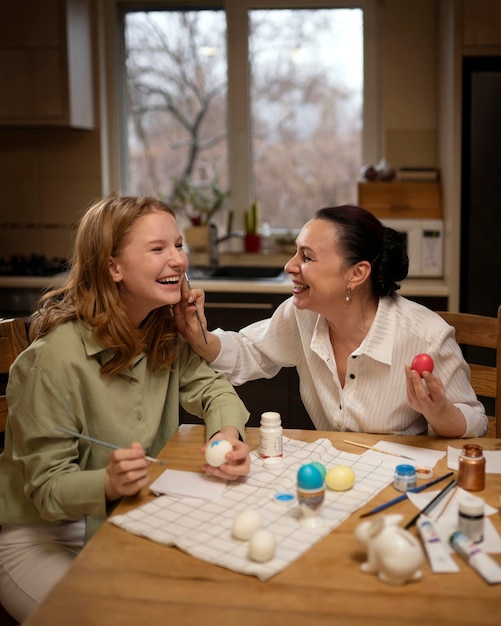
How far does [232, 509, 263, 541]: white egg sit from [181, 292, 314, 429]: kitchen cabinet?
7.18 ft

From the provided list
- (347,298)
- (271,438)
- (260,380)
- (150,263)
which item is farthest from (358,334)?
(260,380)

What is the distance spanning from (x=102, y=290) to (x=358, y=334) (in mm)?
647

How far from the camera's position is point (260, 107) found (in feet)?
13.9

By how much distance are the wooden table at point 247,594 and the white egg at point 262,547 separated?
34 millimetres

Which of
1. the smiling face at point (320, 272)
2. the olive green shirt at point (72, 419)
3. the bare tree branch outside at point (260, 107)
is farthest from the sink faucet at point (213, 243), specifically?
the olive green shirt at point (72, 419)

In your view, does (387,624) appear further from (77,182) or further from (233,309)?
(77,182)

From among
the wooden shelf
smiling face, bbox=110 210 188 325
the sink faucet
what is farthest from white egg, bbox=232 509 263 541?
the sink faucet

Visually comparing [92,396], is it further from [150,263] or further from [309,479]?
[309,479]

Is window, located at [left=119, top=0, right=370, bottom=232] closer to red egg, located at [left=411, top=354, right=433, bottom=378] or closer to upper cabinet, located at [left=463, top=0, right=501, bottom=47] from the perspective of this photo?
upper cabinet, located at [left=463, top=0, right=501, bottom=47]

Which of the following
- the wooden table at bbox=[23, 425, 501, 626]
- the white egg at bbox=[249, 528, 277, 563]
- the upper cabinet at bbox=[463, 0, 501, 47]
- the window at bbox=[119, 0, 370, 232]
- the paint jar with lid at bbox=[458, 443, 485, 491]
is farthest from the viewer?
the window at bbox=[119, 0, 370, 232]

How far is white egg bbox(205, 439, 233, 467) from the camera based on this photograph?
4.94ft

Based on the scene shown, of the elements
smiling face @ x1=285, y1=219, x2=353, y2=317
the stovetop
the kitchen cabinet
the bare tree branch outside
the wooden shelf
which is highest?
the bare tree branch outside

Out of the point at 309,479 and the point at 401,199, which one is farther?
the point at 401,199

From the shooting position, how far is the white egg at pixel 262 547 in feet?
3.94
